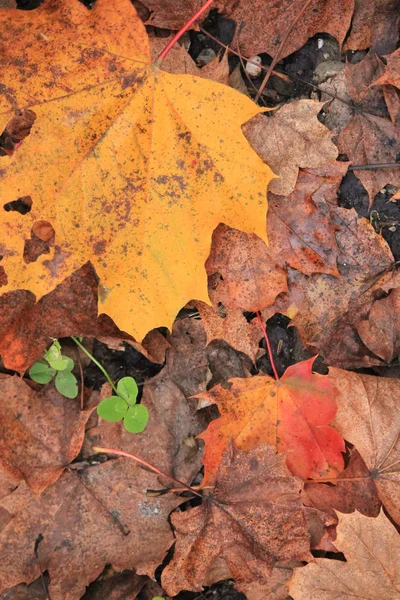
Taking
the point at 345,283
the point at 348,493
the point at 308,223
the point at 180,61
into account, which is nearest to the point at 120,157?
the point at 180,61

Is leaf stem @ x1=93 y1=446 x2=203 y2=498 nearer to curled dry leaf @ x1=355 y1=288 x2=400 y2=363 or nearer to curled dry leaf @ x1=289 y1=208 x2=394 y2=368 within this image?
curled dry leaf @ x1=289 y1=208 x2=394 y2=368

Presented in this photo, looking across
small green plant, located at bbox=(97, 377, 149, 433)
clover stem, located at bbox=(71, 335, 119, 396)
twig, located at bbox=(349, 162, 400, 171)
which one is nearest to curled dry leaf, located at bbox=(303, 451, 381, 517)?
small green plant, located at bbox=(97, 377, 149, 433)

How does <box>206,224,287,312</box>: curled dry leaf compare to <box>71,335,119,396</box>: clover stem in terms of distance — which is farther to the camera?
<box>71,335,119,396</box>: clover stem

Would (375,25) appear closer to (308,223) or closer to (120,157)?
(308,223)

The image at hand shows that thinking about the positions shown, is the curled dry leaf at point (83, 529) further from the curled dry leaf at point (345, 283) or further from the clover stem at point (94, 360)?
the curled dry leaf at point (345, 283)

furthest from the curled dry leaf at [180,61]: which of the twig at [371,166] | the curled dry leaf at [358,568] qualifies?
the curled dry leaf at [358,568]

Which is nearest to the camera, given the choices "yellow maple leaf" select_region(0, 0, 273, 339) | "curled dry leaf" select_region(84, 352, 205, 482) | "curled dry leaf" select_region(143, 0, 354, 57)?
"yellow maple leaf" select_region(0, 0, 273, 339)
